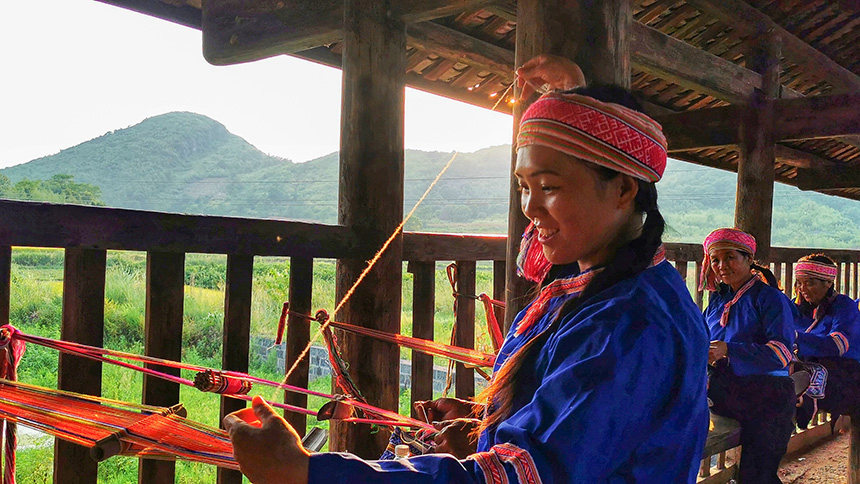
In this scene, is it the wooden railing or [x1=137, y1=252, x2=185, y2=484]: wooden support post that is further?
[x1=137, y1=252, x2=185, y2=484]: wooden support post

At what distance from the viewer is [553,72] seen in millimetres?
1603

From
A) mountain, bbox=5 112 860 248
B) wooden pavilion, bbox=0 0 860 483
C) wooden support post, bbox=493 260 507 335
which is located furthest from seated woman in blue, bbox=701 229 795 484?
mountain, bbox=5 112 860 248

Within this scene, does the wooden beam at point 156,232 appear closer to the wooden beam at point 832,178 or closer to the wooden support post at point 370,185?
the wooden support post at point 370,185

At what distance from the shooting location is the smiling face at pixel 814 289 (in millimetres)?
4258

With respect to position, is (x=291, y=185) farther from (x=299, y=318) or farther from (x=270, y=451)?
(x=270, y=451)

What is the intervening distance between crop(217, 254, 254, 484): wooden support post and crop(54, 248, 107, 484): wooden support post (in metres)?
0.35

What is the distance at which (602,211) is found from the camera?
100 centimetres

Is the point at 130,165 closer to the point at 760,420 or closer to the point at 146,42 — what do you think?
the point at 146,42

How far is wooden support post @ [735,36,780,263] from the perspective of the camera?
13.5 feet

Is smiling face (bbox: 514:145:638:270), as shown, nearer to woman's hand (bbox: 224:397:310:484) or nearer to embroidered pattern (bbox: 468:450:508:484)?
embroidered pattern (bbox: 468:450:508:484)

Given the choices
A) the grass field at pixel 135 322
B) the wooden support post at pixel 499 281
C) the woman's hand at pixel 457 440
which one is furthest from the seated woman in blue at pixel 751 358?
the grass field at pixel 135 322

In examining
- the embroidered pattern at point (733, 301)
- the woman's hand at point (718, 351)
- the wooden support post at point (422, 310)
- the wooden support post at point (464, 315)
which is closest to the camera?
the wooden support post at point (422, 310)

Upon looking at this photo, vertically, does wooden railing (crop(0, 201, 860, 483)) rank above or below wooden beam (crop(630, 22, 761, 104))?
below

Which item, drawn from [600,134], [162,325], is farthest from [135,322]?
Answer: [600,134]
